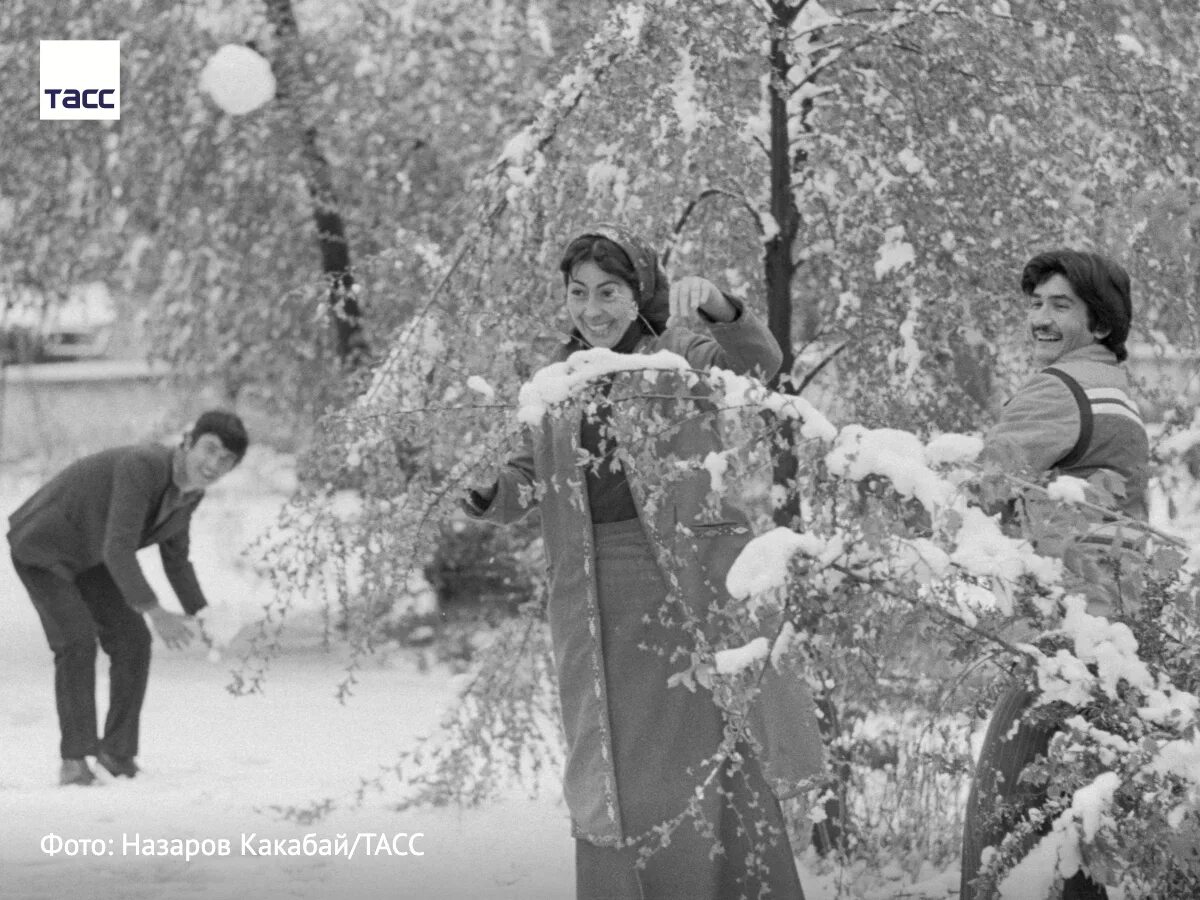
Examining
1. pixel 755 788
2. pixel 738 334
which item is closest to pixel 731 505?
pixel 738 334

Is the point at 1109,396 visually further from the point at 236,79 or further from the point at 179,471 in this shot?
the point at 236,79

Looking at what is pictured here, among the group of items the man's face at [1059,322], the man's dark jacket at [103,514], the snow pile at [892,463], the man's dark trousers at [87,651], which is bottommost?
the man's dark trousers at [87,651]

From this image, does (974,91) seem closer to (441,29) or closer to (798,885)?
(798,885)

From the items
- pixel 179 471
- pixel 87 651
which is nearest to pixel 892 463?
pixel 179 471

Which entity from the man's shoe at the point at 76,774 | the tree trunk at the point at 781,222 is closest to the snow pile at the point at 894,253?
the tree trunk at the point at 781,222

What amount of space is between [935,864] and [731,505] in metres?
1.40

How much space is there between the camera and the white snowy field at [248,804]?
425 cm

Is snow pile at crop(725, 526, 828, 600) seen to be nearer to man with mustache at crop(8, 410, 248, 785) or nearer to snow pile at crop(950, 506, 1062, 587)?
snow pile at crop(950, 506, 1062, 587)

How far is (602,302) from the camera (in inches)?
126

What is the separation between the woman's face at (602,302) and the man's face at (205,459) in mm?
2492

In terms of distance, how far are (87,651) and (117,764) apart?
383mm

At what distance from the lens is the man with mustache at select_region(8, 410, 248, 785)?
5.56 m

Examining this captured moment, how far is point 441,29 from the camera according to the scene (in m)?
7.92

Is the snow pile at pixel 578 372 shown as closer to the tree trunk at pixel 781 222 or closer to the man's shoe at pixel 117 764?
the tree trunk at pixel 781 222
